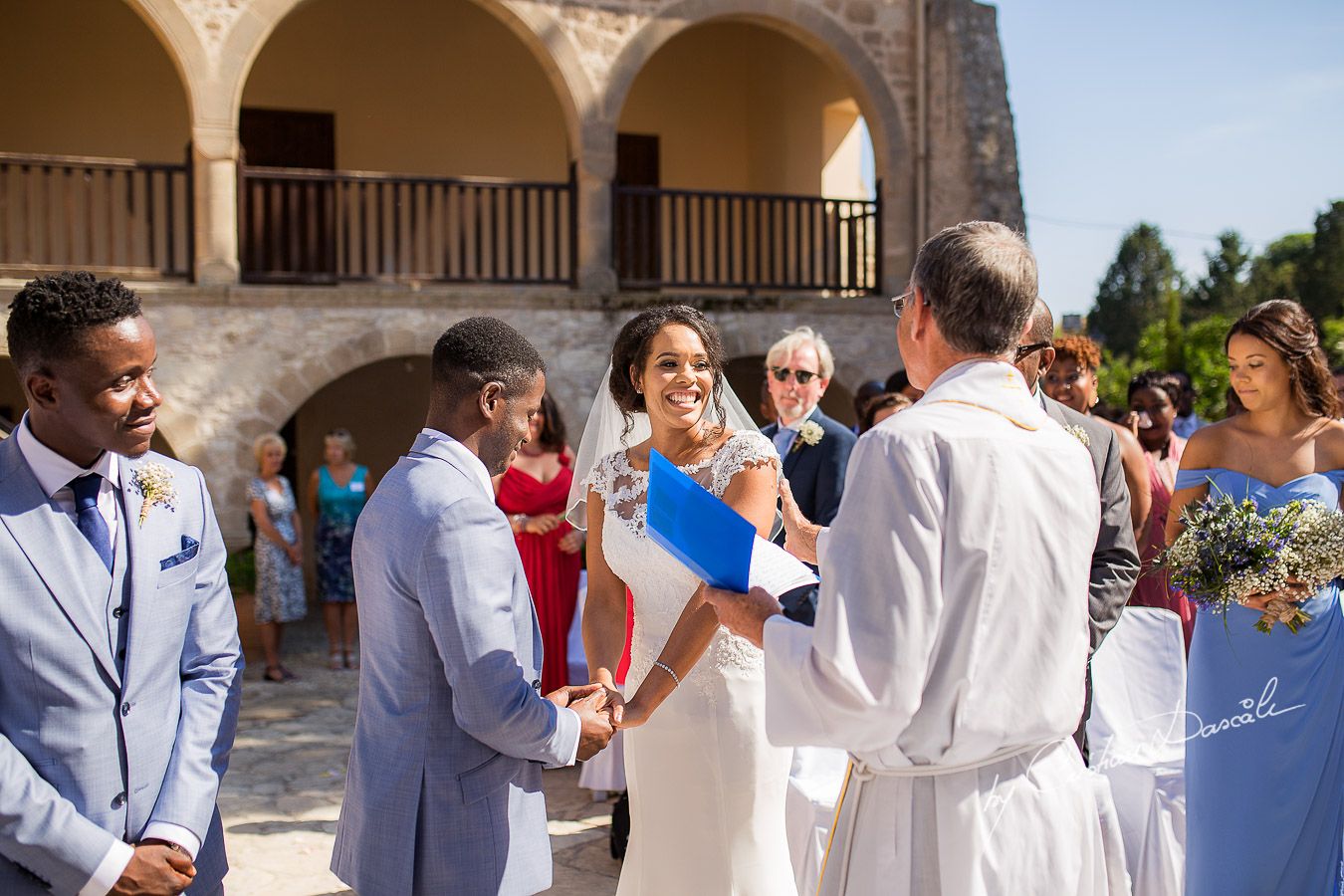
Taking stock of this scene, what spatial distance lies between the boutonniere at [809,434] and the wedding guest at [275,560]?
5588 millimetres

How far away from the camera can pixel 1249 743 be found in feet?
11.6

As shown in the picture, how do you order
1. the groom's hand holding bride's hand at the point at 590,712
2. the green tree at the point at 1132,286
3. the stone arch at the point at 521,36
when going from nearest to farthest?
the groom's hand holding bride's hand at the point at 590,712, the stone arch at the point at 521,36, the green tree at the point at 1132,286

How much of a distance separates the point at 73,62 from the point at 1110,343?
5046 centimetres

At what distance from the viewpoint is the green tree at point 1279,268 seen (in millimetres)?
36719

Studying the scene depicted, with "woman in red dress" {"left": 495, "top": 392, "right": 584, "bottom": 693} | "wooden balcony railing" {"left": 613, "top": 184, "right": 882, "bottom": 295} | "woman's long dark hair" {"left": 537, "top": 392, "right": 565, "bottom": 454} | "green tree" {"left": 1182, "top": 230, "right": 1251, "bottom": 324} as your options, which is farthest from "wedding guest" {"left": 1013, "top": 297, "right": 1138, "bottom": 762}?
"green tree" {"left": 1182, "top": 230, "right": 1251, "bottom": 324}

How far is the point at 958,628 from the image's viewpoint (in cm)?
183

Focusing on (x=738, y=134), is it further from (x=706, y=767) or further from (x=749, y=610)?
(x=749, y=610)

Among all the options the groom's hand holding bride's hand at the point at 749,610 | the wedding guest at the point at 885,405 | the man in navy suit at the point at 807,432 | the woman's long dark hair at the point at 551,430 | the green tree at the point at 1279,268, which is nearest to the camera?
the groom's hand holding bride's hand at the point at 749,610

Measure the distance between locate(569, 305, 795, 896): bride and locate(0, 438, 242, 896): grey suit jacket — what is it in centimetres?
99

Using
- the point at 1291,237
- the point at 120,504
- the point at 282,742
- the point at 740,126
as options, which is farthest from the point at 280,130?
the point at 1291,237

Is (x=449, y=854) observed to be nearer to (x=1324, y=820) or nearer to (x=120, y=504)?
(x=120, y=504)

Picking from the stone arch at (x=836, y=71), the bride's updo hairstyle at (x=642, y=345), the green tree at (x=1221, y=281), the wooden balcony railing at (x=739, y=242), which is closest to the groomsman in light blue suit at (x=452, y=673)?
the bride's updo hairstyle at (x=642, y=345)

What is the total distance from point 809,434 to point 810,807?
1644 mm
